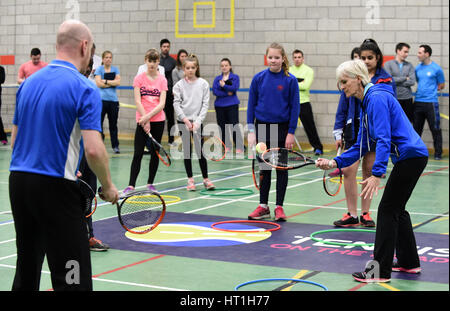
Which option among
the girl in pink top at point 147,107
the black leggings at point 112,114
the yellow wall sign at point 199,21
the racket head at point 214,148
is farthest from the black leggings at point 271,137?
the yellow wall sign at point 199,21

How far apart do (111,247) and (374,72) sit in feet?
11.1

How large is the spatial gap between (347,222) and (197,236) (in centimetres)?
197

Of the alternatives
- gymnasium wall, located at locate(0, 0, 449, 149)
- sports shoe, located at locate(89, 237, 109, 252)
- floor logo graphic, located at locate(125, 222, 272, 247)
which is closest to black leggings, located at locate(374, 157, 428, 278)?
floor logo graphic, located at locate(125, 222, 272, 247)

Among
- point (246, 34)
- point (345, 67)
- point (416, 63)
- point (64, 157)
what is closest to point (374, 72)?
point (345, 67)

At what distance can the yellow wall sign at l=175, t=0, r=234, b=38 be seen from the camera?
19062mm

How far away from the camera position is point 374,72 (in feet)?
24.2

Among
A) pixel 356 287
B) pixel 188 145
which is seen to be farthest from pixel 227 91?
pixel 356 287

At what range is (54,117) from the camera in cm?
388

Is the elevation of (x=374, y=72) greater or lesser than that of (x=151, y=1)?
lesser

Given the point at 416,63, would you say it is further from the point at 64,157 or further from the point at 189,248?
the point at 64,157

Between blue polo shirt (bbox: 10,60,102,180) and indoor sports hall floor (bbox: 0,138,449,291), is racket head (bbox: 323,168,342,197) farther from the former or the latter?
blue polo shirt (bbox: 10,60,102,180)

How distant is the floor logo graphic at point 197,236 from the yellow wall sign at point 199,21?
11.5 meters

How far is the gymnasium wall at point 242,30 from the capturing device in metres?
17.1

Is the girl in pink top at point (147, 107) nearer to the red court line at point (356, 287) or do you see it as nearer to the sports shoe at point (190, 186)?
the sports shoe at point (190, 186)
